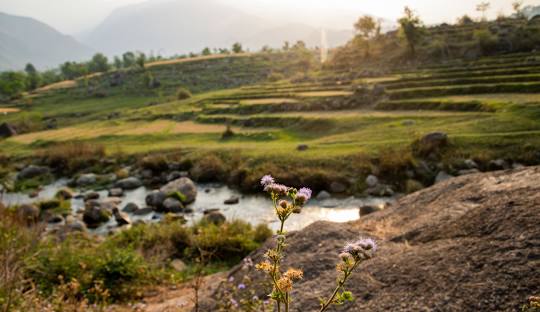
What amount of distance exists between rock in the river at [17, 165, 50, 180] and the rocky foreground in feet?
87.5

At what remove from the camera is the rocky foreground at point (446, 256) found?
12.5ft

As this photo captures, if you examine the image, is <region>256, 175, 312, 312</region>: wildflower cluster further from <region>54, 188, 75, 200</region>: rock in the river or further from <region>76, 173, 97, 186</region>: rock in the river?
<region>76, 173, 97, 186</region>: rock in the river

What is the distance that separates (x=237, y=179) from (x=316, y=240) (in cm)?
1665

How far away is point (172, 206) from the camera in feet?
64.7

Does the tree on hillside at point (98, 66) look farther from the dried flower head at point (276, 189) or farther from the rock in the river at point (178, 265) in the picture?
the dried flower head at point (276, 189)

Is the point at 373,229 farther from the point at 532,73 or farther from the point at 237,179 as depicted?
the point at 532,73

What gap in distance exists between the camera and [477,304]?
3705 millimetres

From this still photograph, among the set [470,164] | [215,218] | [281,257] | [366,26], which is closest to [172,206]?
[215,218]

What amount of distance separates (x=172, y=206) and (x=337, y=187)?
819cm

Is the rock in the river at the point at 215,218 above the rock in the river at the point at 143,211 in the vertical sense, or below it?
above

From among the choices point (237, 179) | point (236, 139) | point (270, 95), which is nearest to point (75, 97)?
point (270, 95)

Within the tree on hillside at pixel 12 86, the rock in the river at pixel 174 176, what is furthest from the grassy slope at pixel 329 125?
the tree on hillside at pixel 12 86

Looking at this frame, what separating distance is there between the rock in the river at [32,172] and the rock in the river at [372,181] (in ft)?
74.7

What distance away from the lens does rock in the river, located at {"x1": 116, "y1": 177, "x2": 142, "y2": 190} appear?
79.7ft
